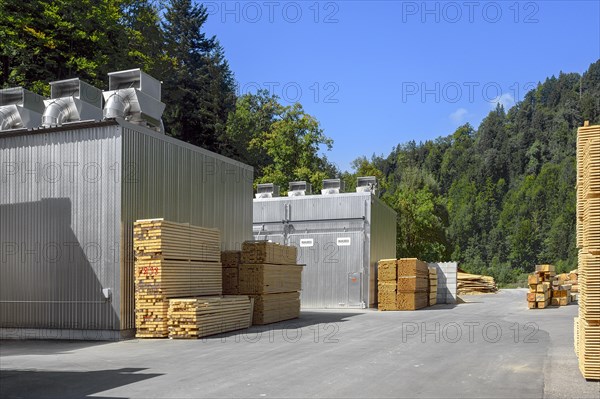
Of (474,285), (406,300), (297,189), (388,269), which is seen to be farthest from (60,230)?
(474,285)

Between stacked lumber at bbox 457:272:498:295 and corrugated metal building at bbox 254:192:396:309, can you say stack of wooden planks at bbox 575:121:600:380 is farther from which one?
stacked lumber at bbox 457:272:498:295

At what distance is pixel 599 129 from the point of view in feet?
34.7

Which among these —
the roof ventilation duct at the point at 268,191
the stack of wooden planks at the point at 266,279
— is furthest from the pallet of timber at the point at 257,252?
the roof ventilation duct at the point at 268,191

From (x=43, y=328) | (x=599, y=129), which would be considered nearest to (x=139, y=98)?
(x=43, y=328)

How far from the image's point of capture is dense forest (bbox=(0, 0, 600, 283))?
37.3 metres

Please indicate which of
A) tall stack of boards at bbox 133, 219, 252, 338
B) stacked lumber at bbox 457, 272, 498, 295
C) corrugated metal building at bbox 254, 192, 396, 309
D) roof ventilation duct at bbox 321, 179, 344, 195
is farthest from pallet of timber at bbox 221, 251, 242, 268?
stacked lumber at bbox 457, 272, 498, 295

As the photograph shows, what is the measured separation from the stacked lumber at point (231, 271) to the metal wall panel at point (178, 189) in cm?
138

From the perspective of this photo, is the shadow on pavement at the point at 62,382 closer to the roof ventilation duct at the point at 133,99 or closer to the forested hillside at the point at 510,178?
the roof ventilation duct at the point at 133,99

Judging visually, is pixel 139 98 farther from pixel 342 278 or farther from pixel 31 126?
pixel 342 278

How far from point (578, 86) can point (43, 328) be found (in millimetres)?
148922

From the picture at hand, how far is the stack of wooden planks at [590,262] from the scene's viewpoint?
10039 mm

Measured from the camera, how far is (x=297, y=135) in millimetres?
Answer: 53656

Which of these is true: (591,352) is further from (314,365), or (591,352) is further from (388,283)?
(388,283)

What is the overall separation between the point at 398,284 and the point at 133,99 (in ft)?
46.7
